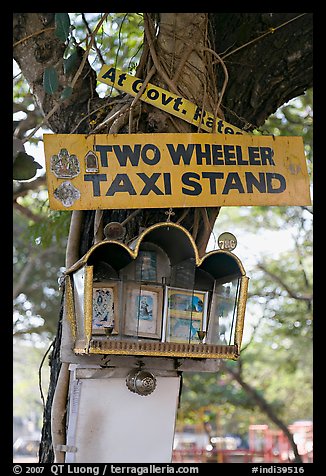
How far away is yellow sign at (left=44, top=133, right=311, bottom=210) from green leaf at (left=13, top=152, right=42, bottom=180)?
185 millimetres

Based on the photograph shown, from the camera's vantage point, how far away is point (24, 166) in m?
2.50

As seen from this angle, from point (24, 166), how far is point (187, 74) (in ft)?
2.14

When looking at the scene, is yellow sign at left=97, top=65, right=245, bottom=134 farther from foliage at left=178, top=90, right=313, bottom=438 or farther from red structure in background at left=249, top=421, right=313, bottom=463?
red structure in background at left=249, top=421, right=313, bottom=463

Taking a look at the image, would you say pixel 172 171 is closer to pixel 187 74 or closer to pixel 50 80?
pixel 187 74

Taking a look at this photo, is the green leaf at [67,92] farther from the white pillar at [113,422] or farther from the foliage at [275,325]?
the foliage at [275,325]

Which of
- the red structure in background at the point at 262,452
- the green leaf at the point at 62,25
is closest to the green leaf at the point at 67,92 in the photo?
the green leaf at the point at 62,25

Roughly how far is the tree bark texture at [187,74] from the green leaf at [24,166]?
23 centimetres

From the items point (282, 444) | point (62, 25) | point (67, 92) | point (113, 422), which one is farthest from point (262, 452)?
point (62, 25)

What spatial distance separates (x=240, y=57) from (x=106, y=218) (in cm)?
95

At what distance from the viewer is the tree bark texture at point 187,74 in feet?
8.46

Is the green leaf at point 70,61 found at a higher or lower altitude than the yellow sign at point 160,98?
higher
